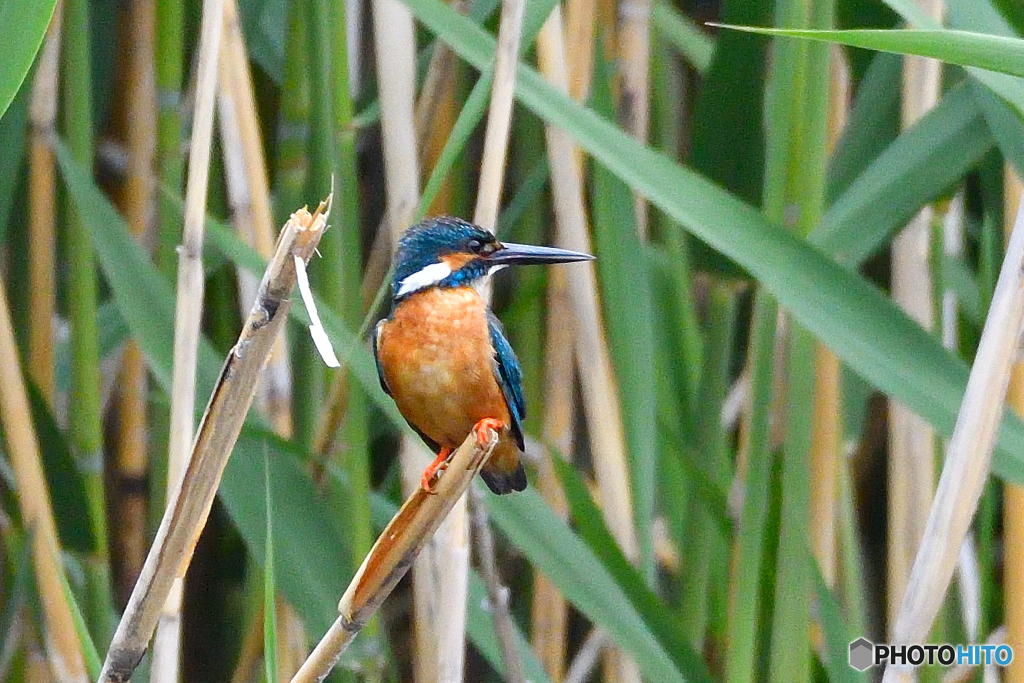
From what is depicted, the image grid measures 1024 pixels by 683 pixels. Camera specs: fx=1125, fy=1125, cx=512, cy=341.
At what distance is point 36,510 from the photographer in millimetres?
1460

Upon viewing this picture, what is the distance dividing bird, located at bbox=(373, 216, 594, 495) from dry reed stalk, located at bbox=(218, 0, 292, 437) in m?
0.20

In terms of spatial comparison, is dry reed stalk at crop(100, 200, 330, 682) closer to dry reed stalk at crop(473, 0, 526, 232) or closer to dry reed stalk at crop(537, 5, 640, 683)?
dry reed stalk at crop(473, 0, 526, 232)

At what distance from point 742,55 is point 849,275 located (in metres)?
0.39

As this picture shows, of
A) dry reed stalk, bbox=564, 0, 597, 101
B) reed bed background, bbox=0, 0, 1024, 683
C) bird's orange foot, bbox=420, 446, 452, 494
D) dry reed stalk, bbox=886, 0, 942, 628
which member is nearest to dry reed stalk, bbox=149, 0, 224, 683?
reed bed background, bbox=0, 0, 1024, 683

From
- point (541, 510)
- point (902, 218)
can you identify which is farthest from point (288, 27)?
point (902, 218)

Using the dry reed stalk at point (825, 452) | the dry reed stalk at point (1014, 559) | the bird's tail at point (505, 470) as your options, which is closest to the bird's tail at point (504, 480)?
the bird's tail at point (505, 470)

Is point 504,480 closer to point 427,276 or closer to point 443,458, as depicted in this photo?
point 443,458

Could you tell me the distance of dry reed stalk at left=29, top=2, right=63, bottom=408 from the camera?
1.55 metres

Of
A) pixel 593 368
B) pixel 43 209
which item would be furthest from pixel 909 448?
pixel 43 209

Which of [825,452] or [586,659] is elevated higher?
[825,452]

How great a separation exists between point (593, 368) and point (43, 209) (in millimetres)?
815

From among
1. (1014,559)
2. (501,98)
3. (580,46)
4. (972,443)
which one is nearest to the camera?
(972,443)

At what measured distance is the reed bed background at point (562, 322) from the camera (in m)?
1.26

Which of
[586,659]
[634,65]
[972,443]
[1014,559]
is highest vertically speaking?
[634,65]
